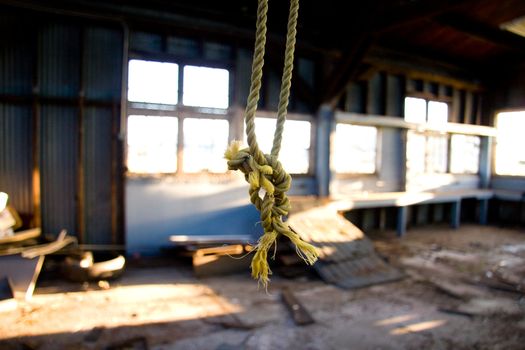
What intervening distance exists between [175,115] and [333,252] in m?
3.96

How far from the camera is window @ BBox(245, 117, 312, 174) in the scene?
813 centimetres

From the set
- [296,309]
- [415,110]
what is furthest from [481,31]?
[296,309]

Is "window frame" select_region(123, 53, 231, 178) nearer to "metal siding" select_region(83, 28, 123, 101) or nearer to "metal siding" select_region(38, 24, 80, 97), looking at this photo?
"metal siding" select_region(83, 28, 123, 101)

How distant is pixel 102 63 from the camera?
6.37m

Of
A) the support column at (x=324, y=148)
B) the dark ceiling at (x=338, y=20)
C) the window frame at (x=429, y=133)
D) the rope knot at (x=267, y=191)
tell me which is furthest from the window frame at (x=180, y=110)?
the rope knot at (x=267, y=191)

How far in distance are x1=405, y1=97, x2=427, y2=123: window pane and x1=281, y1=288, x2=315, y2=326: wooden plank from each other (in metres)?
7.35

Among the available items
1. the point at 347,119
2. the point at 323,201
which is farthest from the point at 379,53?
the point at 323,201

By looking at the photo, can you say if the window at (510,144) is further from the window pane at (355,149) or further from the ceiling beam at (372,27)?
the ceiling beam at (372,27)

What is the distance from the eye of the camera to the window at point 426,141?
1026cm

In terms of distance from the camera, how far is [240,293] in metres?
4.92

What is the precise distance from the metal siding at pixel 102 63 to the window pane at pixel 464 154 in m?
10.2

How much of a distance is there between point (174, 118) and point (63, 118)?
1.93 meters

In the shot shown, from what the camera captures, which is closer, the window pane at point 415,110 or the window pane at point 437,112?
the window pane at point 415,110

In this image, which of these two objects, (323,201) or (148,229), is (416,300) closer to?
(323,201)
